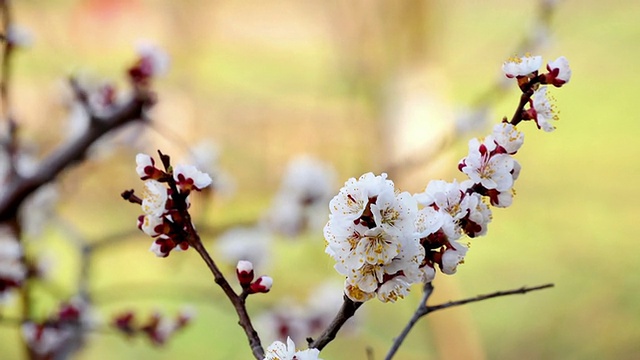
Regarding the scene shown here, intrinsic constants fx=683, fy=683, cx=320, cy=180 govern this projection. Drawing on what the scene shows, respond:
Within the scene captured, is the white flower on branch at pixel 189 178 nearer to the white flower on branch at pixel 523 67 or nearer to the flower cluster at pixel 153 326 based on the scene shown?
the white flower on branch at pixel 523 67

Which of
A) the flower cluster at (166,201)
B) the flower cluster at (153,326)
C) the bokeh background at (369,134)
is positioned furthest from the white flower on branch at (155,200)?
the bokeh background at (369,134)

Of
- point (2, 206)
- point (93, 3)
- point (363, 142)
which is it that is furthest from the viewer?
point (93, 3)

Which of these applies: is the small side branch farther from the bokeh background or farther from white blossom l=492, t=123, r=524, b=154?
the bokeh background

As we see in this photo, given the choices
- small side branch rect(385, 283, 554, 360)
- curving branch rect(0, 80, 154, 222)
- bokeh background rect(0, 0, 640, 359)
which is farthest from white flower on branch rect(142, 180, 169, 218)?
bokeh background rect(0, 0, 640, 359)

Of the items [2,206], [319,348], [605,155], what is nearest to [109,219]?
[605,155]

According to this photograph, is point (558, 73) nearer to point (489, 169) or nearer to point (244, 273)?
point (489, 169)

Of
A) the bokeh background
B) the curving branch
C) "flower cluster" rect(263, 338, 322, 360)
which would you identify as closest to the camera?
"flower cluster" rect(263, 338, 322, 360)

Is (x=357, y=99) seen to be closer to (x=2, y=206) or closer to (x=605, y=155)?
(x=605, y=155)
